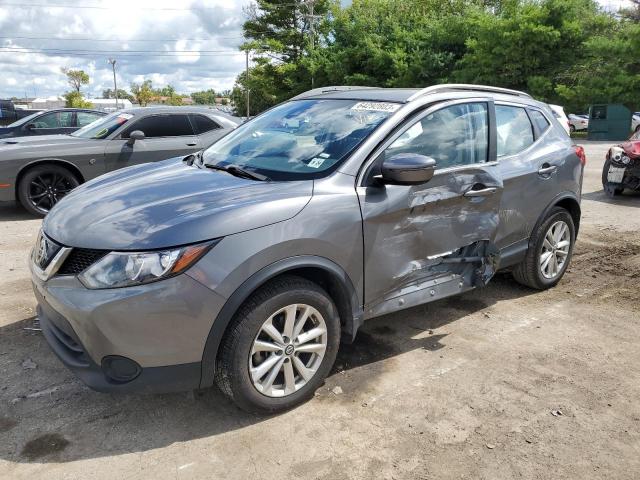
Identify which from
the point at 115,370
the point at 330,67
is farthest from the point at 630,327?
the point at 330,67

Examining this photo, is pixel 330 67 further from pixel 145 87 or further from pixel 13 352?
pixel 145 87

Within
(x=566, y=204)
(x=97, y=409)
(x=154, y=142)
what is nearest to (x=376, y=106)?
(x=566, y=204)

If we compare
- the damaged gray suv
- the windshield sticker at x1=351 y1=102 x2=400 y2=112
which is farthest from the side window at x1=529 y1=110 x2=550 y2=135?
the windshield sticker at x1=351 y1=102 x2=400 y2=112

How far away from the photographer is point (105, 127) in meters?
8.32

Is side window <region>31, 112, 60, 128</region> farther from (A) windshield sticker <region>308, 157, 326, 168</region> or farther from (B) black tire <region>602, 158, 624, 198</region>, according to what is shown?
(B) black tire <region>602, 158, 624, 198</region>

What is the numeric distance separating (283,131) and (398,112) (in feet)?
2.73

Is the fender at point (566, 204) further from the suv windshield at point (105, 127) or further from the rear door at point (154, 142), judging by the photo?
the suv windshield at point (105, 127)

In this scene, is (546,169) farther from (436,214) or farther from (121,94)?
(121,94)

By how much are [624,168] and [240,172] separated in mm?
8334

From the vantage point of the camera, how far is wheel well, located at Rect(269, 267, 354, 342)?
309 centimetres

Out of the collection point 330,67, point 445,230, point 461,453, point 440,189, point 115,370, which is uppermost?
point 330,67

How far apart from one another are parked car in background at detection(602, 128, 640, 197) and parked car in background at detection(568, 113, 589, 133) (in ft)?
76.4

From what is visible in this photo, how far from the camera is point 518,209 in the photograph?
4418 mm

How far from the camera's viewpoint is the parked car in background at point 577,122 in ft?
102
